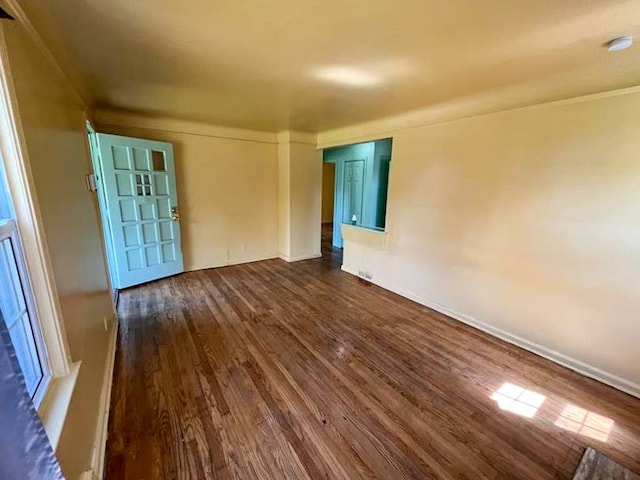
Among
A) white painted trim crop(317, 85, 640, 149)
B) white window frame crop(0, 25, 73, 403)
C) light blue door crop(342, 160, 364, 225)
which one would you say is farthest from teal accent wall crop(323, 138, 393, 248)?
white window frame crop(0, 25, 73, 403)

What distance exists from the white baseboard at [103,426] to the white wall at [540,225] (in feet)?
10.2

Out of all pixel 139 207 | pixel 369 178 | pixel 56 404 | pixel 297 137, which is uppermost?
pixel 297 137

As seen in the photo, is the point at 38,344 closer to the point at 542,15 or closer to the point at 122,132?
the point at 542,15

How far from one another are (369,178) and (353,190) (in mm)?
568

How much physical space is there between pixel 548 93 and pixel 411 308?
237 cm

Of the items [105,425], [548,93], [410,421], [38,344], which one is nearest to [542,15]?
[548,93]

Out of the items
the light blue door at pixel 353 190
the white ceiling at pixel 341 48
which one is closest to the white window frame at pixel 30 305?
the white ceiling at pixel 341 48

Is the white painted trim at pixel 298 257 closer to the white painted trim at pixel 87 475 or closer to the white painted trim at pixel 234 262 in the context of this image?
the white painted trim at pixel 234 262

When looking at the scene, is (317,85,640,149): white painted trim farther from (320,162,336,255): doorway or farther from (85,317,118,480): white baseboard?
(320,162,336,255): doorway

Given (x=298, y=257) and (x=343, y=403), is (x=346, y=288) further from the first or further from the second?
(x=343, y=403)

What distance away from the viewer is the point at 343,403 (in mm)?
1869

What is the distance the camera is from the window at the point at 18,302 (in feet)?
3.37

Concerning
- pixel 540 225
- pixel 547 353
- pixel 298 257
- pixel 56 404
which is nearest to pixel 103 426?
pixel 56 404

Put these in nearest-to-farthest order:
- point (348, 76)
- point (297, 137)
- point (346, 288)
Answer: point (348, 76) → point (346, 288) → point (297, 137)
